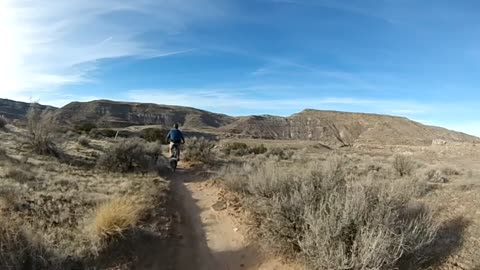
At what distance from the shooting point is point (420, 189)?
351 inches

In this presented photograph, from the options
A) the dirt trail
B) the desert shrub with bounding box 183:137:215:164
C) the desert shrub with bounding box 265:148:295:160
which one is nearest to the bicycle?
the desert shrub with bounding box 183:137:215:164

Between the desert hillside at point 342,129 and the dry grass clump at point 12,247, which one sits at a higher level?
the desert hillside at point 342,129

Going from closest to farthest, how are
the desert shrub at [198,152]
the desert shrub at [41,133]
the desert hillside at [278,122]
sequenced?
the desert shrub at [41,133]
the desert shrub at [198,152]
the desert hillside at [278,122]

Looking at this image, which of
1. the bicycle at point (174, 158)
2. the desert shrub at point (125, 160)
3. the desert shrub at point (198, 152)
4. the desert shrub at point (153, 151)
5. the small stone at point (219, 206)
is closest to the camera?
the small stone at point (219, 206)

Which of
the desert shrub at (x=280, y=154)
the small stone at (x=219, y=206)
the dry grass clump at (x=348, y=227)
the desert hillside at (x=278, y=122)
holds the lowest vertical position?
the small stone at (x=219, y=206)

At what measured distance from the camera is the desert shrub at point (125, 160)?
575 inches

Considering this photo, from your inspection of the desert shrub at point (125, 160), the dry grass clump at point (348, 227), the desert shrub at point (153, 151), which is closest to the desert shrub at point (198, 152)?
the desert shrub at point (153, 151)

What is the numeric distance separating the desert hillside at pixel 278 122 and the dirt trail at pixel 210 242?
194 feet

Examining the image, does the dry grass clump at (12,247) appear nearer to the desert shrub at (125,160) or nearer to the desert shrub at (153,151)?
the desert shrub at (125,160)

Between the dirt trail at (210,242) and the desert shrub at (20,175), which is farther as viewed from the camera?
the desert shrub at (20,175)

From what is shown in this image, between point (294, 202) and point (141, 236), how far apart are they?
100 inches

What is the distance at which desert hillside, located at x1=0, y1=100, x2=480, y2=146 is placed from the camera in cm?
7531

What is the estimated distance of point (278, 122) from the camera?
328 ft

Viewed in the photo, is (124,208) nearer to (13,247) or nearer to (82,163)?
(13,247)
